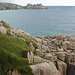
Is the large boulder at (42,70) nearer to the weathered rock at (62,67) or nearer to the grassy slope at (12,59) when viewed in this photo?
the grassy slope at (12,59)

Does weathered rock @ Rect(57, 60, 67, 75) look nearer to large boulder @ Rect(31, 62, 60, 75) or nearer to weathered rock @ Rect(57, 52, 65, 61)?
weathered rock @ Rect(57, 52, 65, 61)

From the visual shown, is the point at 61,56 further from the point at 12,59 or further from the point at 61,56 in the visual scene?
the point at 12,59

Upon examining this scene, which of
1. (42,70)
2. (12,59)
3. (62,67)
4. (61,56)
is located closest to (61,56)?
(61,56)

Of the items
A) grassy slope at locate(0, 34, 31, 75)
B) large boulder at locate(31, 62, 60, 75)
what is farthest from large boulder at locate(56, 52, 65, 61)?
grassy slope at locate(0, 34, 31, 75)

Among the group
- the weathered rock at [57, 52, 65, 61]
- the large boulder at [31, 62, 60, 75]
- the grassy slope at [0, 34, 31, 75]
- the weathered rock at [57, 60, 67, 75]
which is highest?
the grassy slope at [0, 34, 31, 75]

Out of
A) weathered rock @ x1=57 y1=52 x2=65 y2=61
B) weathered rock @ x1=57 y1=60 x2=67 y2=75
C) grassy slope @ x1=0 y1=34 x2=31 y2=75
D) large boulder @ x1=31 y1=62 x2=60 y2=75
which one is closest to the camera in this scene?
grassy slope @ x1=0 y1=34 x2=31 y2=75

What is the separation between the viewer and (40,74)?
17.2 metres

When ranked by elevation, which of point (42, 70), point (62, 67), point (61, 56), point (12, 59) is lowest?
point (62, 67)

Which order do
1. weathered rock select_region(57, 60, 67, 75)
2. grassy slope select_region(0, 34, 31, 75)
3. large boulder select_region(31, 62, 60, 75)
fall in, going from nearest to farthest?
grassy slope select_region(0, 34, 31, 75)
large boulder select_region(31, 62, 60, 75)
weathered rock select_region(57, 60, 67, 75)

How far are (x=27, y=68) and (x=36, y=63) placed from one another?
103 inches

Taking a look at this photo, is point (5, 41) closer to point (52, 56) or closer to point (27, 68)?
point (27, 68)

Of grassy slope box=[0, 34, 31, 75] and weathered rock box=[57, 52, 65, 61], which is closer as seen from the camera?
grassy slope box=[0, 34, 31, 75]

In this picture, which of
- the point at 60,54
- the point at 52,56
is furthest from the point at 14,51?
the point at 60,54

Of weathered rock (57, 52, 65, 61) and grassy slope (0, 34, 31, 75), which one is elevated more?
grassy slope (0, 34, 31, 75)
